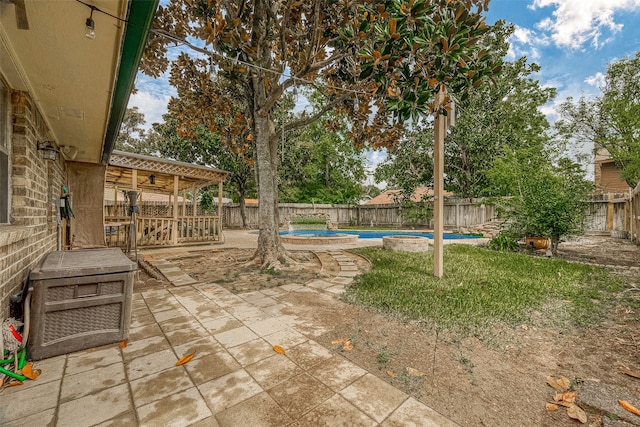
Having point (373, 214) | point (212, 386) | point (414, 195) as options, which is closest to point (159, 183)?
point (212, 386)

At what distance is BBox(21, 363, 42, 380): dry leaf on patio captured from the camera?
1719mm

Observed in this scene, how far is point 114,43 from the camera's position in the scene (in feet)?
5.80

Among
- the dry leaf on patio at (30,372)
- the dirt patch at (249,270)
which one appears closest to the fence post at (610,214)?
the dirt patch at (249,270)

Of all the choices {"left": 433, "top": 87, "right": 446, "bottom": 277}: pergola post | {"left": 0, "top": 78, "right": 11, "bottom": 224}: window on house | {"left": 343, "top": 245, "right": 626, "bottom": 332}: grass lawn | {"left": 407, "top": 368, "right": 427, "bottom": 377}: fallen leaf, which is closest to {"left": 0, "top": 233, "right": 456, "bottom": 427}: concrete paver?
{"left": 407, "top": 368, "right": 427, "bottom": 377}: fallen leaf

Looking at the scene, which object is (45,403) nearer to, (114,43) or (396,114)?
(114,43)

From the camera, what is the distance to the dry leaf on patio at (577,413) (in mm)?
1372

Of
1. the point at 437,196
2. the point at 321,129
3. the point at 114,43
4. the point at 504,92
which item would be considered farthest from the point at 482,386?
the point at 321,129

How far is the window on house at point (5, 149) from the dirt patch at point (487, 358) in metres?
2.62

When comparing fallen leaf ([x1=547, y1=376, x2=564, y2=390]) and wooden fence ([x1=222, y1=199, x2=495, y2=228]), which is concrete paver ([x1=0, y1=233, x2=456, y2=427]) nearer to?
fallen leaf ([x1=547, y1=376, x2=564, y2=390])

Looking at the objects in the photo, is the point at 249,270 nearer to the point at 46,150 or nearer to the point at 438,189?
the point at 46,150

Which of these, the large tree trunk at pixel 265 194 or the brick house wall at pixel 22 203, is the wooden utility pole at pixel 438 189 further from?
the brick house wall at pixel 22 203

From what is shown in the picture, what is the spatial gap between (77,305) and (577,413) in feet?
10.8

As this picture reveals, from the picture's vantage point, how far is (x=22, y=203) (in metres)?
2.36

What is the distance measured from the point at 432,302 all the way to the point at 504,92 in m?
15.3
